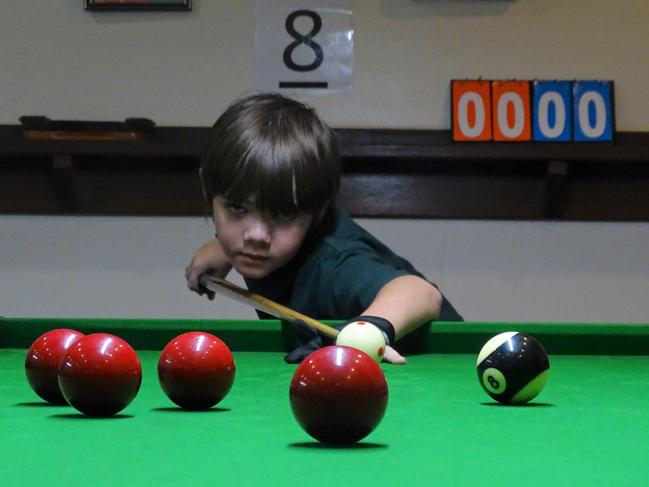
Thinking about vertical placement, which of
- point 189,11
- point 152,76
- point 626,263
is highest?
point 189,11

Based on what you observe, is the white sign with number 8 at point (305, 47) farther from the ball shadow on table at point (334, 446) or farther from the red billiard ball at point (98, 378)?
the ball shadow on table at point (334, 446)

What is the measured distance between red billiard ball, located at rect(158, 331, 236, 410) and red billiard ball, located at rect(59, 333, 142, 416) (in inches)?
2.6

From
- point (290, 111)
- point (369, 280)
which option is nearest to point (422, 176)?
point (290, 111)

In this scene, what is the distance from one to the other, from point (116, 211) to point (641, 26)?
240 centimetres

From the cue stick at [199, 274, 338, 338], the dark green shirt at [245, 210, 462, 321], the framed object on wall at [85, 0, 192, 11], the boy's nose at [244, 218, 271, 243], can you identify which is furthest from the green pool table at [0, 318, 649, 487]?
the framed object on wall at [85, 0, 192, 11]

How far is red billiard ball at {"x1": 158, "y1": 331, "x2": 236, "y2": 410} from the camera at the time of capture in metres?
1.39

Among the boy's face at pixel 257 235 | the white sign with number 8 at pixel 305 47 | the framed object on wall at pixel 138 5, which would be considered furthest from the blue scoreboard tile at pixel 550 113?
the boy's face at pixel 257 235

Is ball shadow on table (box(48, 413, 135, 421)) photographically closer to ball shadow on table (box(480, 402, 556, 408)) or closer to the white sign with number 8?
ball shadow on table (box(480, 402, 556, 408))

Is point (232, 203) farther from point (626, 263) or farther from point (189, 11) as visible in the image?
point (626, 263)

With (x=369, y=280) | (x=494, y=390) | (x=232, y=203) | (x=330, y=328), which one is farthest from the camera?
(x=232, y=203)

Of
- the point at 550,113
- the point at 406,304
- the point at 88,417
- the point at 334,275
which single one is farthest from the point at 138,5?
the point at 88,417

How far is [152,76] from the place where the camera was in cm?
461

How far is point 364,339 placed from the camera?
1.98 m

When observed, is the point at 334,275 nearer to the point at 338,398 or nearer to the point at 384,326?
the point at 384,326
